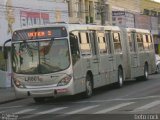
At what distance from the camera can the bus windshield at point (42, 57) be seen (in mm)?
19422

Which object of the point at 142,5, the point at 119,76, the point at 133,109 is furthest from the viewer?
the point at 142,5

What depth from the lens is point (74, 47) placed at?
1989 centimetres

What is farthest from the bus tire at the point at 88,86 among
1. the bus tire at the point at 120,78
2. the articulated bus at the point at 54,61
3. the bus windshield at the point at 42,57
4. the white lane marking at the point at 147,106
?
the bus tire at the point at 120,78

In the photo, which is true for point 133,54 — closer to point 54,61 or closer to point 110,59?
point 110,59

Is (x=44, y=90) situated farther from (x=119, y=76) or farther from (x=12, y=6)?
(x=12, y=6)

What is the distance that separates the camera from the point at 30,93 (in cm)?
1942

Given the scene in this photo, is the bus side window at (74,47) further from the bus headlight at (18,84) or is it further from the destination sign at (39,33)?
the bus headlight at (18,84)

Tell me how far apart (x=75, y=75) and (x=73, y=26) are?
1909 millimetres

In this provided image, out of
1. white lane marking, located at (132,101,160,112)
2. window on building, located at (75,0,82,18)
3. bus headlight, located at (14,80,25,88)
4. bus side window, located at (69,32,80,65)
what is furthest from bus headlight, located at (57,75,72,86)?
window on building, located at (75,0,82,18)

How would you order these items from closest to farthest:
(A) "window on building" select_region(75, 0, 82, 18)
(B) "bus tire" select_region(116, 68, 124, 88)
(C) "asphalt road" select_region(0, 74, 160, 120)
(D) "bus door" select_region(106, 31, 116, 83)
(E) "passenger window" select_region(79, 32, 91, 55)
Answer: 1. (C) "asphalt road" select_region(0, 74, 160, 120)
2. (E) "passenger window" select_region(79, 32, 91, 55)
3. (D) "bus door" select_region(106, 31, 116, 83)
4. (B) "bus tire" select_region(116, 68, 124, 88)
5. (A) "window on building" select_region(75, 0, 82, 18)

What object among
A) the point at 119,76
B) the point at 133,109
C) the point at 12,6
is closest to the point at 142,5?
the point at 12,6

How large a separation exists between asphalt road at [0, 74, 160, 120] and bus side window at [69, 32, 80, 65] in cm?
163

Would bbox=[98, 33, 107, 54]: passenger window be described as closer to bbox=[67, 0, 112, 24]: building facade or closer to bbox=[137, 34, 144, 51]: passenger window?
bbox=[137, 34, 144, 51]: passenger window

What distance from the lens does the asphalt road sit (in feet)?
48.8
